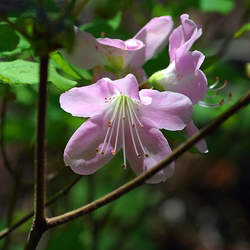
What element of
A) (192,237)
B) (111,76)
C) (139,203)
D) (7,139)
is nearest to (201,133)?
(111,76)

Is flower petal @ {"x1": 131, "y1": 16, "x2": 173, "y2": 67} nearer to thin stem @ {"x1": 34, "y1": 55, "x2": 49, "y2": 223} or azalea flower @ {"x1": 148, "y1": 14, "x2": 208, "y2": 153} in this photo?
azalea flower @ {"x1": 148, "y1": 14, "x2": 208, "y2": 153}

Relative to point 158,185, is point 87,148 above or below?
above

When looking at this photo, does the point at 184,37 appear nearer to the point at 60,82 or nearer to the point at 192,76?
the point at 192,76

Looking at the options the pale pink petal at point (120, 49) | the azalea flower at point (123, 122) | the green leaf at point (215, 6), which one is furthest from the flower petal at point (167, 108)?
the green leaf at point (215, 6)

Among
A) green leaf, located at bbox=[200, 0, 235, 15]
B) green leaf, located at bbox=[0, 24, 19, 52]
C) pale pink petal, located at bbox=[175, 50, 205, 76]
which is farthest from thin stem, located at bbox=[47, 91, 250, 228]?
green leaf, located at bbox=[200, 0, 235, 15]

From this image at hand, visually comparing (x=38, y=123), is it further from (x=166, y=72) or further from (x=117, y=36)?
(x=117, y=36)

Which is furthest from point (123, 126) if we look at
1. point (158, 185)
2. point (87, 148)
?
point (158, 185)
